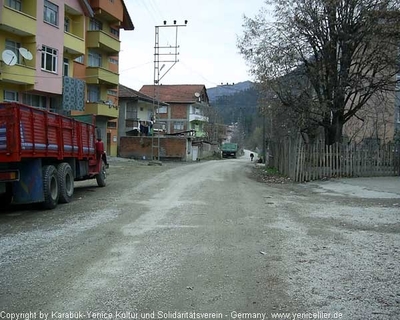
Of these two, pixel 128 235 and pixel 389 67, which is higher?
pixel 389 67

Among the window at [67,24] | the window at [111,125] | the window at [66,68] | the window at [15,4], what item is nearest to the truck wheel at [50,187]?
the window at [15,4]

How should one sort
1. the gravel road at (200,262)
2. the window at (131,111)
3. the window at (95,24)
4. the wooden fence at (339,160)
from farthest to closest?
1. the window at (131,111)
2. the window at (95,24)
3. the wooden fence at (339,160)
4. the gravel road at (200,262)

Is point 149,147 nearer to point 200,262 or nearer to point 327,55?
point 327,55

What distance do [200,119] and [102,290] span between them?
268ft

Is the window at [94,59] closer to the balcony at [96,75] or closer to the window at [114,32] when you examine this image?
the balcony at [96,75]

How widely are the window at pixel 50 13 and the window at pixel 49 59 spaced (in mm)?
2003

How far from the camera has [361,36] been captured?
2033 centimetres

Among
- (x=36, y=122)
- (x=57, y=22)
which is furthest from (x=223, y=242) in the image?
(x=57, y=22)

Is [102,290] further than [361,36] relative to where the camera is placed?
No

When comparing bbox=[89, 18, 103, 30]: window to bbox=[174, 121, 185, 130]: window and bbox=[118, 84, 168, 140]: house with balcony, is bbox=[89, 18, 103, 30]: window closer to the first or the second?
bbox=[118, 84, 168, 140]: house with balcony

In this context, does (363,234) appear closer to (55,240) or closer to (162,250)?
(162,250)

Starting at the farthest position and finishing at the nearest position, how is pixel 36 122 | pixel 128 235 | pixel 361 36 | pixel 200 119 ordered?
pixel 200 119, pixel 361 36, pixel 36 122, pixel 128 235

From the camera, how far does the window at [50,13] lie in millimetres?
29752

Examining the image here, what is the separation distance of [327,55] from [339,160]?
5.19 meters
